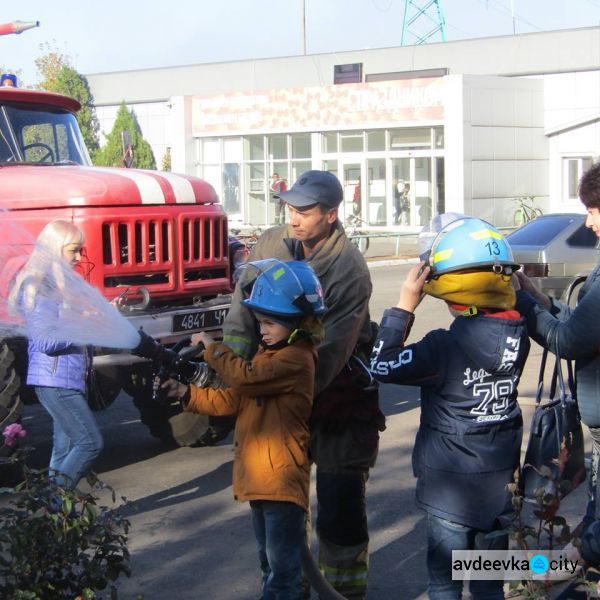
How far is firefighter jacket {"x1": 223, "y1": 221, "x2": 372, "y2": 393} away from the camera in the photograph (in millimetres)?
4496

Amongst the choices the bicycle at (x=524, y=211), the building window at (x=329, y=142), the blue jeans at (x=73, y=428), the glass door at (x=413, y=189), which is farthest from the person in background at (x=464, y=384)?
the building window at (x=329, y=142)

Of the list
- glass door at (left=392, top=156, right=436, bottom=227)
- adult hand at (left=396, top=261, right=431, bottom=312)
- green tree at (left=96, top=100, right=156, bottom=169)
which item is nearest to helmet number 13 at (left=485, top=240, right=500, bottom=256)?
adult hand at (left=396, top=261, right=431, bottom=312)

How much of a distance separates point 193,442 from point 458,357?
451 cm

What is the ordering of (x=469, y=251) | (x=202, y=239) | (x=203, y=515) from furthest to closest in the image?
(x=202, y=239) → (x=203, y=515) → (x=469, y=251)

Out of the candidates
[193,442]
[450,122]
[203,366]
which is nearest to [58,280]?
[203,366]

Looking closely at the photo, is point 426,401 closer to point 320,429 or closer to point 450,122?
point 320,429

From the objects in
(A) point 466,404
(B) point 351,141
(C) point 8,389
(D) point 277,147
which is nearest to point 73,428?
(C) point 8,389

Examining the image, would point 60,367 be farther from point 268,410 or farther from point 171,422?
point 171,422

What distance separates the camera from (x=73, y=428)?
19.3 feet

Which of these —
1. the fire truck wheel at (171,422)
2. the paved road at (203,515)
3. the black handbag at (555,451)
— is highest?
the black handbag at (555,451)

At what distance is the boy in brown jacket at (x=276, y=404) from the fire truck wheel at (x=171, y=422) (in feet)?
12.5

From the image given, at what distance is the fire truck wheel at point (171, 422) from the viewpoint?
26.2ft

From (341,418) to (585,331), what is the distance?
3.77 feet

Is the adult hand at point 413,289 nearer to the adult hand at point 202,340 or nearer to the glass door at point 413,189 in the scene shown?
the adult hand at point 202,340
